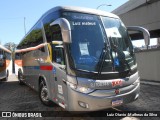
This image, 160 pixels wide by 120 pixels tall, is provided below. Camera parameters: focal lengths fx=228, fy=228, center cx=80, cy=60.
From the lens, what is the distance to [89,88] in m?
5.50

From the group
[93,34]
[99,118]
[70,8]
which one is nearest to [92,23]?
[93,34]

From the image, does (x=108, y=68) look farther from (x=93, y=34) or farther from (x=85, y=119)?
(x=85, y=119)

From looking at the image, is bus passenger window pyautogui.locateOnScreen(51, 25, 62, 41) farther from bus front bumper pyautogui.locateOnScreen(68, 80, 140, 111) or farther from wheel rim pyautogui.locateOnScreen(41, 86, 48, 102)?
wheel rim pyautogui.locateOnScreen(41, 86, 48, 102)

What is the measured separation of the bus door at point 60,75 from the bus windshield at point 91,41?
1.54ft

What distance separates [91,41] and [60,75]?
1.23 m

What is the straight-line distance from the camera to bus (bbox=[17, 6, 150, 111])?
5.52 m

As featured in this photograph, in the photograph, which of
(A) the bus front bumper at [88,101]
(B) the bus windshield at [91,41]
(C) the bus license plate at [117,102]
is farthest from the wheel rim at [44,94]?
(C) the bus license plate at [117,102]

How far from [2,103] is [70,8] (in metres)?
4.80

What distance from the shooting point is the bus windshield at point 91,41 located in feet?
18.6

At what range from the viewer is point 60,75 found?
20.0 ft

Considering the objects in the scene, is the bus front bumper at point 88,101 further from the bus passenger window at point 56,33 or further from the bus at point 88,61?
the bus passenger window at point 56,33

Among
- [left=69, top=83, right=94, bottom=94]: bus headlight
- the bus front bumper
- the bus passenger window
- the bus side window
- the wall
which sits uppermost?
the bus passenger window

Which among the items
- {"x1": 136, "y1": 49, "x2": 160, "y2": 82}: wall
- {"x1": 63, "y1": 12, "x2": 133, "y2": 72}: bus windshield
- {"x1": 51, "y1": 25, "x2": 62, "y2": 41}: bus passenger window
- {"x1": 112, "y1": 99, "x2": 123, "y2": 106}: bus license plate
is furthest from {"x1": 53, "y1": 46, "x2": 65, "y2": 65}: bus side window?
{"x1": 136, "y1": 49, "x2": 160, "y2": 82}: wall

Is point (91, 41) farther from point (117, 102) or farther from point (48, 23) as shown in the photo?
point (48, 23)
